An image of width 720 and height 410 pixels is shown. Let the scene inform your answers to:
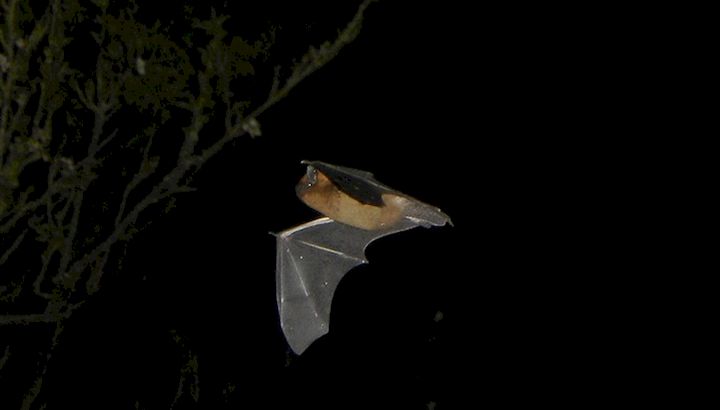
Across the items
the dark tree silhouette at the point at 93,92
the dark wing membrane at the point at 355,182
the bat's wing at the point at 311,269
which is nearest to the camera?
the dark wing membrane at the point at 355,182

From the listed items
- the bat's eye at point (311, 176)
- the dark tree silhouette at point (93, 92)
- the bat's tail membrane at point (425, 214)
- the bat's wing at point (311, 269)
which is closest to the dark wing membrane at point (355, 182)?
the bat's tail membrane at point (425, 214)

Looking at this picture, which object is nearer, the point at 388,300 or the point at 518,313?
the point at 518,313

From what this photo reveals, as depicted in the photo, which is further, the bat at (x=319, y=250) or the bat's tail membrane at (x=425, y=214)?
the bat at (x=319, y=250)

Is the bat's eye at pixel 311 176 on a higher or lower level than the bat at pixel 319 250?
higher

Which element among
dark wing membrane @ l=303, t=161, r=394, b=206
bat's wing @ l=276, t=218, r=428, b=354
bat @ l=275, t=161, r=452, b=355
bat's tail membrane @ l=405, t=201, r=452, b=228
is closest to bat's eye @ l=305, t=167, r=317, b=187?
bat @ l=275, t=161, r=452, b=355

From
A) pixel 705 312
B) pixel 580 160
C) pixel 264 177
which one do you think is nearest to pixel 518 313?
pixel 705 312

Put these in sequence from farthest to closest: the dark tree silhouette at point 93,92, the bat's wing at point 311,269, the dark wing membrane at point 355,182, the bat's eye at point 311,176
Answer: the bat's wing at point 311,269 < the dark tree silhouette at point 93,92 < the bat's eye at point 311,176 < the dark wing membrane at point 355,182

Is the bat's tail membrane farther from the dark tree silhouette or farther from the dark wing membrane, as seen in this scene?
the dark tree silhouette

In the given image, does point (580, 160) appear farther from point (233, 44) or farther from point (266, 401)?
point (266, 401)

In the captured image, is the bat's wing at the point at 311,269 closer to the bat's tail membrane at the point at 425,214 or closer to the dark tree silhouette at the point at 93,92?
the dark tree silhouette at the point at 93,92
